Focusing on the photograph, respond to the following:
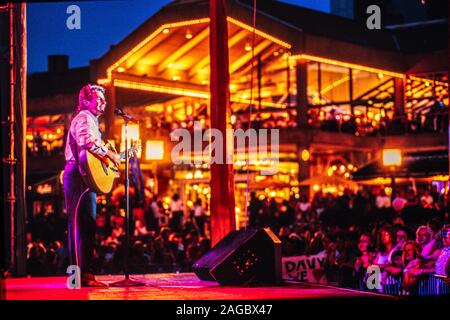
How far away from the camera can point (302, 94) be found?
2759cm

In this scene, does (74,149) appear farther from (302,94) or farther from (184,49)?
(184,49)

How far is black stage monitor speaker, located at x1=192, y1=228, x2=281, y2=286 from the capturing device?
8555 millimetres

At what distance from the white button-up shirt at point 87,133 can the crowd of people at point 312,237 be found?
14.2ft

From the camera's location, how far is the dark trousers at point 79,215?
8555 millimetres

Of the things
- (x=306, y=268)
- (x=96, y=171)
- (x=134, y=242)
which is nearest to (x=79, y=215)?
(x=96, y=171)

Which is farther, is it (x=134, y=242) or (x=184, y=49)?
(x=184, y=49)

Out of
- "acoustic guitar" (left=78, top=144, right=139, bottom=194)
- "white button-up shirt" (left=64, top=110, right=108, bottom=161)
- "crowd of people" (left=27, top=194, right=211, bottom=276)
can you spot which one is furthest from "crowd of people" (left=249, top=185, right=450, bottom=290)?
"white button-up shirt" (left=64, top=110, right=108, bottom=161)

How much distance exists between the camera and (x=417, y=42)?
3341 cm

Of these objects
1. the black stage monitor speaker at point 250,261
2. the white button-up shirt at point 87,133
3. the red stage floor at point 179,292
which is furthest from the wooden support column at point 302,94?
the white button-up shirt at point 87,133

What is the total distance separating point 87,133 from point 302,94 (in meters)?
19.7

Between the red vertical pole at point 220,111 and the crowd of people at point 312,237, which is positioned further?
the crowd of people at point 312,237

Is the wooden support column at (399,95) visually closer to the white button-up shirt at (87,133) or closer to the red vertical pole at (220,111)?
the red vertical pole at (220,111)

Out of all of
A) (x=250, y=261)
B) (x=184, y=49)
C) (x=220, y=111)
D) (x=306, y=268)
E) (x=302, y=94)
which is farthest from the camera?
(x=184, y=49)
